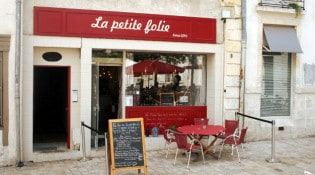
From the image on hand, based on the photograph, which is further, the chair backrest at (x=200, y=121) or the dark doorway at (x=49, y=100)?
the dark doorway at (x=49, y=100)

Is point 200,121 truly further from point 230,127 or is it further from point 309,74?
point 309,74

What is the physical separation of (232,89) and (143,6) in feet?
11.5

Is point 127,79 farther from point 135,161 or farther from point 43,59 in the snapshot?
point 135,161

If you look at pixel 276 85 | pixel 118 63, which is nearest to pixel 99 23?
pixel 118 63

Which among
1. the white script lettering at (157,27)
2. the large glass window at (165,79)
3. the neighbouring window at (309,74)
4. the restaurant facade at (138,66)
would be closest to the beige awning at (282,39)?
the restaurant facade at (138,66)

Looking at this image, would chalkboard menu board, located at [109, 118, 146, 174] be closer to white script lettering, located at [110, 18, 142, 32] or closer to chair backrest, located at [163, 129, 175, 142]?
chair backrest, located at [163, 129, 175, 142]

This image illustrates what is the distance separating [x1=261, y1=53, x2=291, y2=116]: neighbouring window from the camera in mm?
12422

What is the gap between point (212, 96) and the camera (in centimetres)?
1159

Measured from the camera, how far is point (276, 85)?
12.6 metres

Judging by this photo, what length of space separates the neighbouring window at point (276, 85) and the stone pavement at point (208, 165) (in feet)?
6.36

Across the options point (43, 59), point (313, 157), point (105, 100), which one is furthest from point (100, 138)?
point (313, 157)

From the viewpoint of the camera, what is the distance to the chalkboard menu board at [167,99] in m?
11.4

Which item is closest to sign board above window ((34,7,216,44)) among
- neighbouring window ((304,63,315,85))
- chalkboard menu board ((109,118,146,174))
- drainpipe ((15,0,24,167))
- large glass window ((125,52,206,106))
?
drainpipe ((15,0,24,167))

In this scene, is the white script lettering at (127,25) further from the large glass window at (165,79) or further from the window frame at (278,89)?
the window frame at (278,89)
